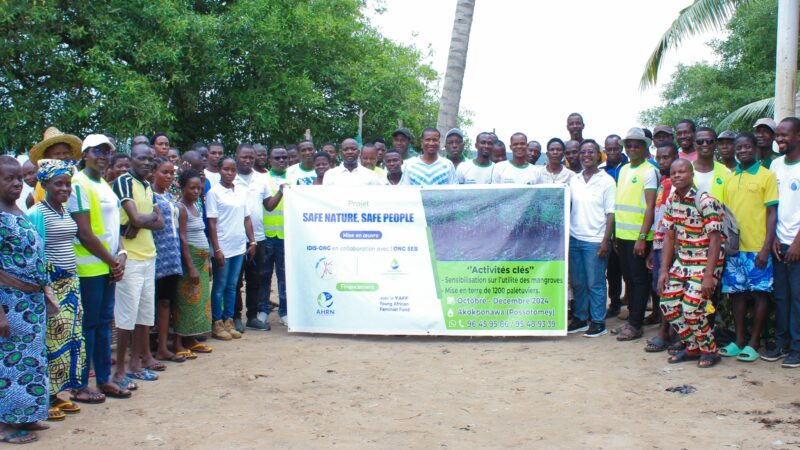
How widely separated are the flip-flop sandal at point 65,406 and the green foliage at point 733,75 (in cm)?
2010

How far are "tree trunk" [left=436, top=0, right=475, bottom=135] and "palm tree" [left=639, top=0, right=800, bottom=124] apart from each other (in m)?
4.18

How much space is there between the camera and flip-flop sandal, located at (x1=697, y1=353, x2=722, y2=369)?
246 inches

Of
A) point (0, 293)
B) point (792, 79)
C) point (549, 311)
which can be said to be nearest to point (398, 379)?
point (549, 311)

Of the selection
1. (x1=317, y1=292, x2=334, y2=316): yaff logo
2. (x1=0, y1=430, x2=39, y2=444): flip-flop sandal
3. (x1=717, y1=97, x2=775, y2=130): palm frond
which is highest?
(x1=717, y1=97, x2=775, y2=130): palm frond

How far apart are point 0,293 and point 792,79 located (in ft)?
29.7

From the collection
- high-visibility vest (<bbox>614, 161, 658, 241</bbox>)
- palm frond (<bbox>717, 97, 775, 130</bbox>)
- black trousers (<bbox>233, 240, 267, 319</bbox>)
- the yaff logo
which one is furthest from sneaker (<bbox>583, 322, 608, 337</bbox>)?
palm frond (<bbox>717, 97, 775, 130</bbox>)

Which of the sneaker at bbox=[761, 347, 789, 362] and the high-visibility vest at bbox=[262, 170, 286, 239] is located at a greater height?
the high-visibility vest at bbox=[262, 170, 286, 239]

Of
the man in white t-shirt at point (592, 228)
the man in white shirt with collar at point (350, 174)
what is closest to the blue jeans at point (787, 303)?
the man in white t-shirt at point (592, 228)

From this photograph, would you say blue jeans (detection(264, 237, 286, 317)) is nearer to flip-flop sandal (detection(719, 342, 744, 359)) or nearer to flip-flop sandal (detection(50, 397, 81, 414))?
flip-flop sandal (detection(50, 397, 81, 414))

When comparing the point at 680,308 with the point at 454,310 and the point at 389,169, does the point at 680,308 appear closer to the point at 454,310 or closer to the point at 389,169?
the point at 454,310

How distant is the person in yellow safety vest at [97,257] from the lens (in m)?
5.17

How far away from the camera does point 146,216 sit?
5.94 meters

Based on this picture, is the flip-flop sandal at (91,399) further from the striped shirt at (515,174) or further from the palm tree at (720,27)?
the palm tree at (720,27)

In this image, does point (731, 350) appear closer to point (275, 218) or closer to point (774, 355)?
point (774, 355)
